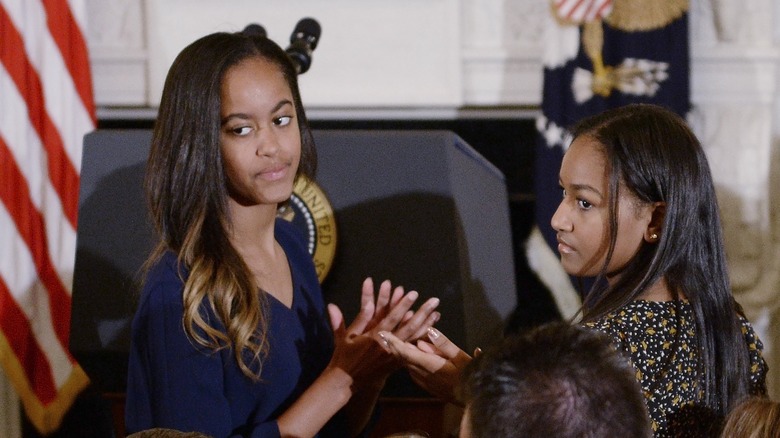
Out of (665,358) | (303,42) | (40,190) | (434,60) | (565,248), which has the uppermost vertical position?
(303,42)

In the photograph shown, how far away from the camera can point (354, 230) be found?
2.22m

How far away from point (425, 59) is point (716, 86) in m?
1.05

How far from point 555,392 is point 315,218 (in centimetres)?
127

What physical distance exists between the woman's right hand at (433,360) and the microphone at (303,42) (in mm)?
907

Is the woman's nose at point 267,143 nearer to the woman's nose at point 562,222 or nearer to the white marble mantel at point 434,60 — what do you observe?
the woman's nose at point 562,222

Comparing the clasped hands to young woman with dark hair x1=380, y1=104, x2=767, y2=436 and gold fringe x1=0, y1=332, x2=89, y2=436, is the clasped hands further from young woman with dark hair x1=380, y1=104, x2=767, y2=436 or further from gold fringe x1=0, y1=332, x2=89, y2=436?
gold fringe x1=0, y1=332, x2=89, y2=436

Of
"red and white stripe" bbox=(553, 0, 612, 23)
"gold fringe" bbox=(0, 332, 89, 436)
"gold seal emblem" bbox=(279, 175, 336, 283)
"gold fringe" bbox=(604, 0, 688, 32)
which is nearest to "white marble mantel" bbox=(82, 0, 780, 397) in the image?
"gold fringe" bbox=(604, 0, 688, 32)

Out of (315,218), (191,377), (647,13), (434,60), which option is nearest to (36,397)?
(315,218)

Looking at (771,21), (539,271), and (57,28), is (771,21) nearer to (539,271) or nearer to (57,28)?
(539,271)

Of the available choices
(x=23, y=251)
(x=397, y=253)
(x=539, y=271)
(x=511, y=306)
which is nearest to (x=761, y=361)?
(x=397, y=253)

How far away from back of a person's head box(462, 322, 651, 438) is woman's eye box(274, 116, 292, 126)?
74 centimetres

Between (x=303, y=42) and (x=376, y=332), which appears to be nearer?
(x=376, y=332)

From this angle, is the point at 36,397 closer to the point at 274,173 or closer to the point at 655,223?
the point at 274,173

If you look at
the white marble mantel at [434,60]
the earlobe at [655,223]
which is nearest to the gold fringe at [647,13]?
the white marble mantel at [434,60]
